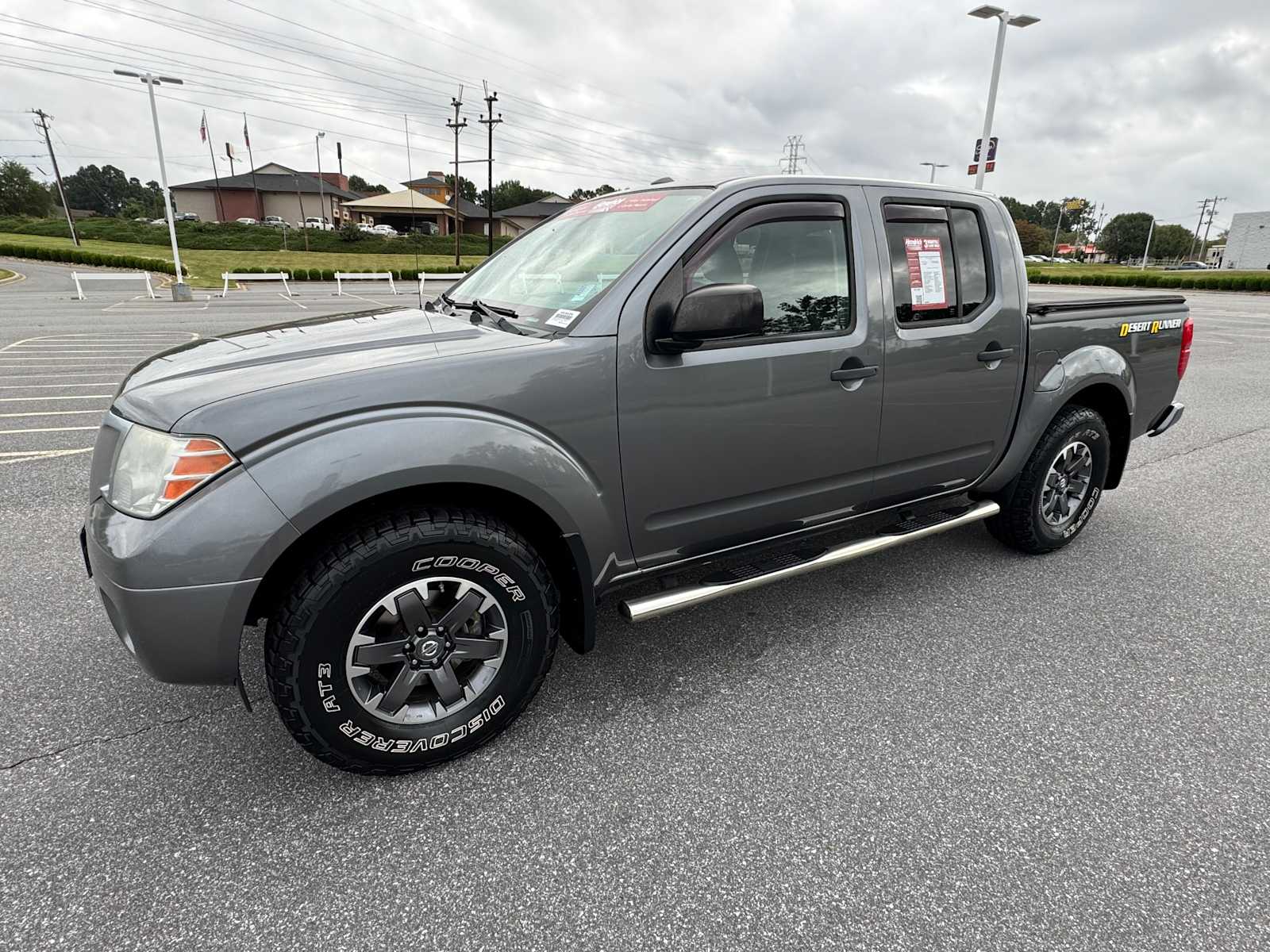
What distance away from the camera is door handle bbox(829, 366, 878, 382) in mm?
2717

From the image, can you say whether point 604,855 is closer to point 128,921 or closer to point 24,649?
point 128,921

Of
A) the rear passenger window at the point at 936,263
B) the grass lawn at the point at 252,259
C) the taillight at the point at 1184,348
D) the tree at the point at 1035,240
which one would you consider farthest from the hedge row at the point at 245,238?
the tree at the point at 1035,240

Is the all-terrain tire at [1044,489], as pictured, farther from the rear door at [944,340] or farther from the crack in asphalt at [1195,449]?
the crack in asphalt at [1195,449]

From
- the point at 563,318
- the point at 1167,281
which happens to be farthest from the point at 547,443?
the point at 1167,281

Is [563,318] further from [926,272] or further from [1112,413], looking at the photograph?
[1112,413]

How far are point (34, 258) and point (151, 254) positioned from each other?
19.2 ft

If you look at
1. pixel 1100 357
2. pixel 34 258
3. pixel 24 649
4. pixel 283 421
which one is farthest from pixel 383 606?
pixel 34 258

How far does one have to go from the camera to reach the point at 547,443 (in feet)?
7.25

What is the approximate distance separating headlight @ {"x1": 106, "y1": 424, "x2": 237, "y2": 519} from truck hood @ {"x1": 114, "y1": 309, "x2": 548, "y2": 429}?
7cm

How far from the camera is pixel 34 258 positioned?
131 feet

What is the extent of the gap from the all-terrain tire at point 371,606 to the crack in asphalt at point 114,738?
676 mm

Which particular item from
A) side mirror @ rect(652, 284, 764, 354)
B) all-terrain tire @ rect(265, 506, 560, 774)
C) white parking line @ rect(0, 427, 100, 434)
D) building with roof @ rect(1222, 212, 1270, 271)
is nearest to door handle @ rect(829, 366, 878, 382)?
side mirror @ rect(652, 284, 764, 354)

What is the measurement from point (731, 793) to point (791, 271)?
186 cm

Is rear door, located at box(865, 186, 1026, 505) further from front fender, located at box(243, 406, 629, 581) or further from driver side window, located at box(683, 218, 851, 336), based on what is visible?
front fender, located at box(243, 406, 629, 581)
